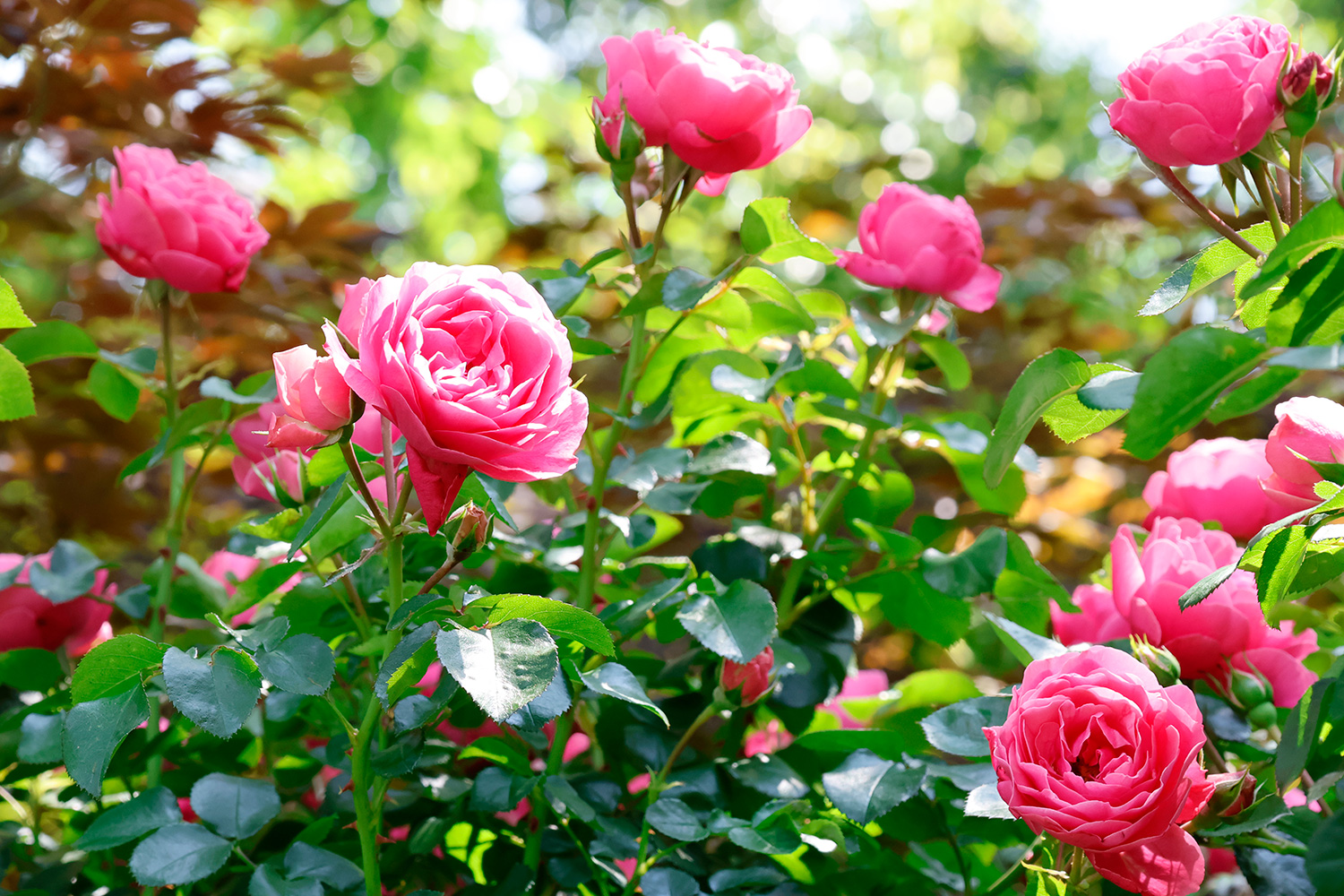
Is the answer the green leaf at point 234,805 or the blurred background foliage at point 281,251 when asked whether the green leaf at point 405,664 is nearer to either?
the green leaf at point 234,805

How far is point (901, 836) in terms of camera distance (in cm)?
66

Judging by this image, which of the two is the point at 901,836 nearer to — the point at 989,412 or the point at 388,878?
the point at 388,878

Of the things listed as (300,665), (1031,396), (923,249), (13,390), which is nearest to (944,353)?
(923,249)

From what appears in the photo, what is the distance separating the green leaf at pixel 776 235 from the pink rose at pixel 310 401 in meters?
0.30

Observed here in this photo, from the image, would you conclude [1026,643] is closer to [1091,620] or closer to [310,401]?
[1091,620]

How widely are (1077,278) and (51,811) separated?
2.29m

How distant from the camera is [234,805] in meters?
0.58

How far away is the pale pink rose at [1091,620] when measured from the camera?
66 cm

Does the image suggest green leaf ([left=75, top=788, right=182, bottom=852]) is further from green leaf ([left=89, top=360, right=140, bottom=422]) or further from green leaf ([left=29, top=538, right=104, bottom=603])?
green leaf ([left=89, top=360, right=140, bottom=422])

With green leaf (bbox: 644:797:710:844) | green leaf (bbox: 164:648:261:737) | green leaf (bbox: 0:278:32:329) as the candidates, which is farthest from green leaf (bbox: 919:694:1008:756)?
green leaf (bbox: 0:278:32:329)

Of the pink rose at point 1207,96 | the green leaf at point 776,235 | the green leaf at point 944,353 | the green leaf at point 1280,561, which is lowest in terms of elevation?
the green leaf at point 944,353

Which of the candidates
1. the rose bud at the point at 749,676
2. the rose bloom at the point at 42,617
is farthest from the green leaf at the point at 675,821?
the rose bloom at the point at 42,617

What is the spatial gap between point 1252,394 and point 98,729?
0.56 metres

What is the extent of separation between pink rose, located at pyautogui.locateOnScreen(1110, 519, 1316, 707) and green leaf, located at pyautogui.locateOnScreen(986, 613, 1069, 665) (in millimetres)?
60
